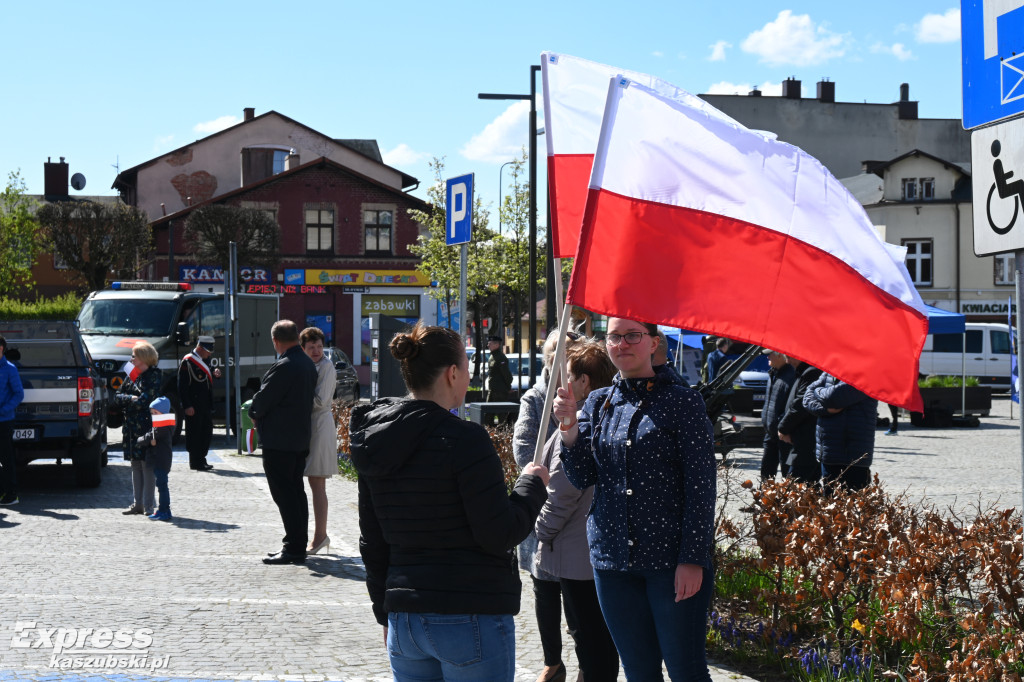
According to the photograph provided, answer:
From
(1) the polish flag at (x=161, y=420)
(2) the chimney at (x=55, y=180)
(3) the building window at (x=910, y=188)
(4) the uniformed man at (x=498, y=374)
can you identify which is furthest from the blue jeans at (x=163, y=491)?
(2) the chimney at (x=55, y=180)

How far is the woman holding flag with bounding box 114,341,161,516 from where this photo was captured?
429 inches

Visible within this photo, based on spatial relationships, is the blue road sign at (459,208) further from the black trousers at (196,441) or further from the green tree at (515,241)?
the green tree at (515,241)

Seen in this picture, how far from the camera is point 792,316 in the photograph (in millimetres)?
4281

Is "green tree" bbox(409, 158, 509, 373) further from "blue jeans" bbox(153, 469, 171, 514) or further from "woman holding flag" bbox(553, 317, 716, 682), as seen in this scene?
"woman holding flag" bbox(553, 317, 716, 682)

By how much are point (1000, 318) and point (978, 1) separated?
164ft

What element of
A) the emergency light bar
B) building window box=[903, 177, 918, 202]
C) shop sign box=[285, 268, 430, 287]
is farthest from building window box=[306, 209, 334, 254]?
the emergency light bar

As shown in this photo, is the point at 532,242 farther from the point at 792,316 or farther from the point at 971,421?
the point at 792,316

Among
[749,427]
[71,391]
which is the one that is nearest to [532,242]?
[749,427]

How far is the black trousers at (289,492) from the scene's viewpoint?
8.70 meters

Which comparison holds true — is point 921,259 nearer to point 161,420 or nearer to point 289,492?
point 161,420

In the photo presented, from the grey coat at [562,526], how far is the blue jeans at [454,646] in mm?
1454

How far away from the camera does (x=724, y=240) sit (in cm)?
445

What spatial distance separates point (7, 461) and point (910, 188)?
4534 centimetres

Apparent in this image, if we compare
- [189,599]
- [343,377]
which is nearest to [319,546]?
[189,599]
